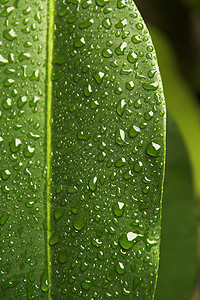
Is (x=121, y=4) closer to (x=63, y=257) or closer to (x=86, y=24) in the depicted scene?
(x=86, y=24)

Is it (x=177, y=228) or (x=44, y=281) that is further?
(x=177, y=228)

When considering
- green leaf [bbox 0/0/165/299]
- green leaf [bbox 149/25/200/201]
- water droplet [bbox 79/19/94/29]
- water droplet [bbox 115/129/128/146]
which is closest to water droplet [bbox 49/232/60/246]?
green leaf [bbox 0/0/165/299]

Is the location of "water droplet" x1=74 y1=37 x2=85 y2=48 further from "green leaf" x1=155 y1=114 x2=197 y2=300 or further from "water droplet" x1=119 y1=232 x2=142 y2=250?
"green leaf" x1=155 y1=114 x2=197 y2=300

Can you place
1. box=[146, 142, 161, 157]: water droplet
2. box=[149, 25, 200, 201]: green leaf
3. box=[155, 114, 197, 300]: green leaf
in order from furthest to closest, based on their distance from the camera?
box=[149, 25, 200, 201]: green leaf → box=[155, 114, 197, 300]: green leaf → box=[146, 142, 161, 157]: water droplet

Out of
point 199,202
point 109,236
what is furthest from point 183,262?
point 109,236

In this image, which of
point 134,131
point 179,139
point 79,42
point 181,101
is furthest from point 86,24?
point 181,101

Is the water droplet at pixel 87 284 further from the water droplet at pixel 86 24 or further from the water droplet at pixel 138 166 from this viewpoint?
the water droplet at pixel 86 24
